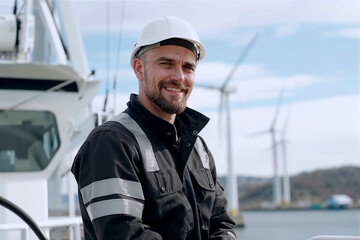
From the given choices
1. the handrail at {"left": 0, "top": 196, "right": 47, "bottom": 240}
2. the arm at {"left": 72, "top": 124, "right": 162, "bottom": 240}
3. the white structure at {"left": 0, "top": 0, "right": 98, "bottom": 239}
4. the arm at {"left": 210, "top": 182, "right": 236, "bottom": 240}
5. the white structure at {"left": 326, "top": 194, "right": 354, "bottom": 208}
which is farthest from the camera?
the white structure at {"left": 326, "top": 194, "right": 354, "bottom": 208}

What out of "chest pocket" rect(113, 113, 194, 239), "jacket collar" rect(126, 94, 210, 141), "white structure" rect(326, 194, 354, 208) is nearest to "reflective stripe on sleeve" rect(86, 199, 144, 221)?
"chest pocket" rect(113, 113, 194, 239)

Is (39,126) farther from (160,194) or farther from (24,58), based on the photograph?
(160,194)

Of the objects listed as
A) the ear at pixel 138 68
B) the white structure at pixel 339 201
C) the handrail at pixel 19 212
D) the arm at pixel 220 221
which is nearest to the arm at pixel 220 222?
the arm at pixel 220 221

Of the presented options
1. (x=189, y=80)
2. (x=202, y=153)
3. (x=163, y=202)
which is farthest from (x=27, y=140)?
(x=163, y=202)

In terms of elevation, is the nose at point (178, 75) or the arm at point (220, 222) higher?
the nose at point (178, 75)

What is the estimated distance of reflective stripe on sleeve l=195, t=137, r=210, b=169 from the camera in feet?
11.6

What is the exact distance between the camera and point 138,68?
3344 millimetres

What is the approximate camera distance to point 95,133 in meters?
3.12

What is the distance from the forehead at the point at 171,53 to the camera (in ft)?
10.6

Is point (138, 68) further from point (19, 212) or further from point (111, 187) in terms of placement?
point (19, 212)

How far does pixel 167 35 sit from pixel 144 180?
2.32 feet

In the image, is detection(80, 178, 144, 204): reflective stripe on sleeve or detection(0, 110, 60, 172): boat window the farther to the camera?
detection(0, 110, 60, 172): boat window

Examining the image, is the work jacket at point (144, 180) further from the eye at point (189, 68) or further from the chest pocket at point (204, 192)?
the eye at point (189, 68)

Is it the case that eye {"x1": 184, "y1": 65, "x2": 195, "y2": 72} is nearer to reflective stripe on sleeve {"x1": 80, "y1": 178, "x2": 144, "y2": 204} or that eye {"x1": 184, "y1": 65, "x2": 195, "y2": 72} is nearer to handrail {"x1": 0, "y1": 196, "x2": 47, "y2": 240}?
reflective stripe on sleeve {"x1": 80, "y1": 178, "x2": 144, "y2": 204}
